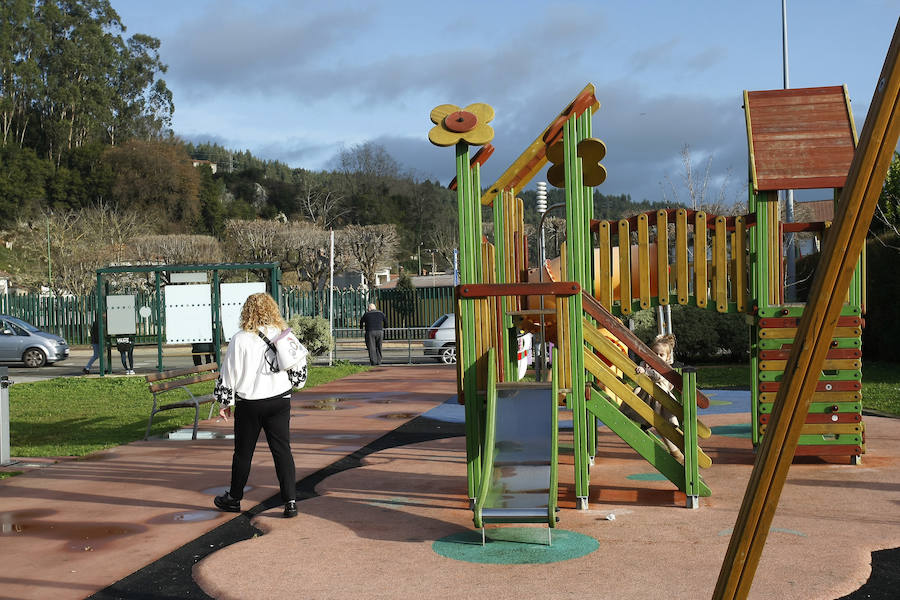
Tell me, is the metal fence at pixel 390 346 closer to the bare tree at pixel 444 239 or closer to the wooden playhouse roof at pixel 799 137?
the wooden playhouse roof at pixel 799 137

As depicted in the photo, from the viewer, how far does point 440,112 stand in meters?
6.98

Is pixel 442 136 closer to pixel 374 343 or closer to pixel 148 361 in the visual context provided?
pixel 374 343

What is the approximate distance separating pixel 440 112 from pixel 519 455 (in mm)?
2769

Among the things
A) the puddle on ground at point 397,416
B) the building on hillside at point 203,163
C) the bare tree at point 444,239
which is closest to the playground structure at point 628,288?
the puddle on ground at point 397,416

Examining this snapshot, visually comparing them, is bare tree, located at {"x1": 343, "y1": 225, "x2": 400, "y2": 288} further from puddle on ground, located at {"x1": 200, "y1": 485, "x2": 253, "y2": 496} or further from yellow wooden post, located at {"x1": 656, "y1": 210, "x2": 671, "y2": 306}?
puddle on ground, located at {"x1": 200, "y1": 485, "x2": 253, "y2": 496}

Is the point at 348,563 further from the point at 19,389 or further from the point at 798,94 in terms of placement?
the point at 19,389

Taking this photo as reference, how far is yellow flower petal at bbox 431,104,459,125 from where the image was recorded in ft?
22.8

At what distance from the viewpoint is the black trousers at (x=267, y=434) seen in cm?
685

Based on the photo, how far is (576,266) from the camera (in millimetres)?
7102

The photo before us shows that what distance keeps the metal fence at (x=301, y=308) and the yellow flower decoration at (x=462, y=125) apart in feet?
93.0

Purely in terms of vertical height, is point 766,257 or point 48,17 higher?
point 48,17

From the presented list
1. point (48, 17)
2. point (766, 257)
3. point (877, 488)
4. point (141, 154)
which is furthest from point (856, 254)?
point (48, 17)

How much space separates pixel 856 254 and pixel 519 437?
4.71 m

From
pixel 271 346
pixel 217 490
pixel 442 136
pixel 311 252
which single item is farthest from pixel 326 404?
pixel 311 252
